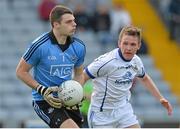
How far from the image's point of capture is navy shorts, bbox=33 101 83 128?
9703 mm

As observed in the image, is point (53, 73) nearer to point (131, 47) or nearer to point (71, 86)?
point (71, 86)

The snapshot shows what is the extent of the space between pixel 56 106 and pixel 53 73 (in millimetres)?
381

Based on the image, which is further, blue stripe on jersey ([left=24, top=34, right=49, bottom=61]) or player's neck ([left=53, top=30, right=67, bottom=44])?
player's neck ([left=53, top=30, right=67, bottom=44])

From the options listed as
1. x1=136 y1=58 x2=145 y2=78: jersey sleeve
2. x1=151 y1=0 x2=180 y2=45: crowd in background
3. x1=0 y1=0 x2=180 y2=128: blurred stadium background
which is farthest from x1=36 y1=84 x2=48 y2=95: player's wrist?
x1=151 y1=0 x2=180 y2=45: crowd in background

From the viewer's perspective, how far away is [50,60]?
32.1 feet

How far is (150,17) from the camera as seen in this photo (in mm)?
20156

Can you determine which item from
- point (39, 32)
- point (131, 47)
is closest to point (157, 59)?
point (39, 32)

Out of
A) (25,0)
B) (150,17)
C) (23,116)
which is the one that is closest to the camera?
(23,116)

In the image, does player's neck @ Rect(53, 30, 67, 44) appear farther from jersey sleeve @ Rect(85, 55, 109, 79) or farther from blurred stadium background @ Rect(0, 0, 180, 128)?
blurred stadium background @ Rect(0, 0, 180, 128)

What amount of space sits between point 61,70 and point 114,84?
857 millimetres

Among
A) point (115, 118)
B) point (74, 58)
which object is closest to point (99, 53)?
point (115, 118)

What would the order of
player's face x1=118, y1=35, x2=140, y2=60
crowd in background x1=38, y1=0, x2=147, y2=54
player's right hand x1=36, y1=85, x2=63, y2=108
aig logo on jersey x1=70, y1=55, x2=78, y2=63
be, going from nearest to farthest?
1. player's right hand x1=36, y1=85, x2=63, y2=108
2. aig logo on jersey x1=70, y1=55, x2=78, y2=63
3. player's face x1=118, y1=35, x2=140, y2=60
4. crowd in background x1=38, y1=0, x2=147, y2=54

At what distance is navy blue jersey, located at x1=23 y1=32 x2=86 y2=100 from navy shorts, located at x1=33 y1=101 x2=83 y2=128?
100 mm

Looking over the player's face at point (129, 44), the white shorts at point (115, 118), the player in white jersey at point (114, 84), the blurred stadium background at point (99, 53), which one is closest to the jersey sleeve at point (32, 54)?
the player in white jersey at point (114, 84)
